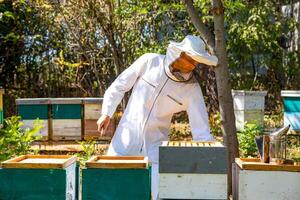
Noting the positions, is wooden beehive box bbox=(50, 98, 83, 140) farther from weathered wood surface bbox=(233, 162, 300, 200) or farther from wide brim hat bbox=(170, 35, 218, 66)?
weathered wood surface bbox=(233, 162, 300, 200)

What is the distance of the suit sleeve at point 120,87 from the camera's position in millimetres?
3443

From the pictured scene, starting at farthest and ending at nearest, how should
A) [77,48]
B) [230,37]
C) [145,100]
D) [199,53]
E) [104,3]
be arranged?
1. [230,37]
2. [77,48]
3. [104,3]
4. [145,100]
5. [199,53]

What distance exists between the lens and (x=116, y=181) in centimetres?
244

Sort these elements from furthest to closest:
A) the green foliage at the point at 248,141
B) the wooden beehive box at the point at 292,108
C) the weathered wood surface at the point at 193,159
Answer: the wooden beehive box at the point at 292,108 → the green foliage at the point at 248,141 → the weathered wood surface at the point at 193,159

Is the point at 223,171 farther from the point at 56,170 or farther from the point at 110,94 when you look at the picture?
the point at 110,94

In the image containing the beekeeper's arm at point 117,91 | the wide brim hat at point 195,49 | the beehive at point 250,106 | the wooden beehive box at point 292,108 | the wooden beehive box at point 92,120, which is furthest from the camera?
the beehive at point 250,106

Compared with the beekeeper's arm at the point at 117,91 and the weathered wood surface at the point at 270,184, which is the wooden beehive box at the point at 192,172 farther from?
the beekeeper's arm at the point at 117,91

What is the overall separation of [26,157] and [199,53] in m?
1.19

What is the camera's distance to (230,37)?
35.6ft

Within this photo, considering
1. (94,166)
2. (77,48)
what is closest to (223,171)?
(94,166)

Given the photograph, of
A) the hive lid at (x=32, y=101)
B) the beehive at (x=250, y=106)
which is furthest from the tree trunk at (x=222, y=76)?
the beehive at (x=250, y=106)

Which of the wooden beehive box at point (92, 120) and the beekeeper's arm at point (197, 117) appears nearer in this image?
the beekeeper's arm at point (197, 117)

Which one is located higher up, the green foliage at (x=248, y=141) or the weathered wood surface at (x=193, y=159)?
the weathered wood surface at (x=193, y=159)

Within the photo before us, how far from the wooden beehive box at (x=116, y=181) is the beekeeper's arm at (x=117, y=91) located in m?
0.95
